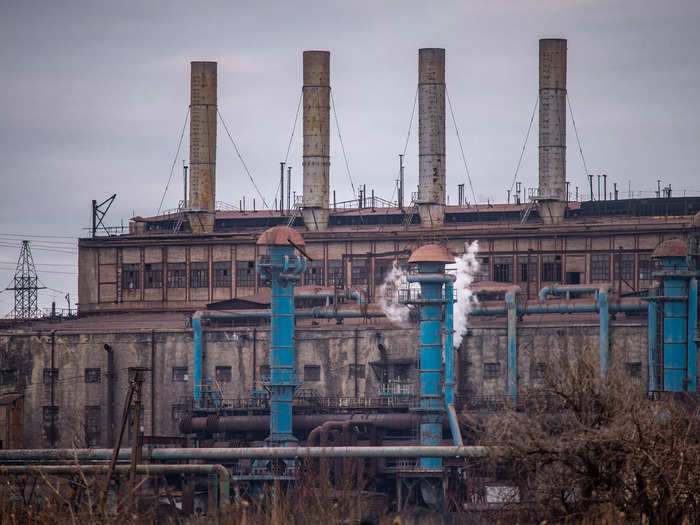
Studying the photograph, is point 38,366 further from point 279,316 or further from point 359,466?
point 359,466

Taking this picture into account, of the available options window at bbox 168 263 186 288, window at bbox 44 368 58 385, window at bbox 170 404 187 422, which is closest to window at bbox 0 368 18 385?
window at bbox 44 368 58 385

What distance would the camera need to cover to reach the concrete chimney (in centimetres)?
5309

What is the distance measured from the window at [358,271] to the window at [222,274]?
5805 mm

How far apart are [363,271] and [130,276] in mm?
11189

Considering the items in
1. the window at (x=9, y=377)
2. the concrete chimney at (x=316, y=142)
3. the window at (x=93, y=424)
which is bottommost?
the window at (x=93, y=424)

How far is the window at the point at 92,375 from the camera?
4638 cm

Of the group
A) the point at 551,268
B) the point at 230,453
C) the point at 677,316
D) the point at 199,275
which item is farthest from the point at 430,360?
the point at 199,275

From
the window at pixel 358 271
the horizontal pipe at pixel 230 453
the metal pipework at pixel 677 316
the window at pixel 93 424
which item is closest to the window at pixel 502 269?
the window at pixel 358 271

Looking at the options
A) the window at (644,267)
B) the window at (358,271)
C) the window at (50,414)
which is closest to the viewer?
the window at (50,414)

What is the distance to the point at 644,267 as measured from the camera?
4806cm

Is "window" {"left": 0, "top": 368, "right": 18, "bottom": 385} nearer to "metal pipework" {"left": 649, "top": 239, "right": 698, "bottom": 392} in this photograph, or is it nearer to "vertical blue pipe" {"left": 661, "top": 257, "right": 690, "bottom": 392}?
"metal pipework" {"left": 649, "top": 239, "right": 698, "bottom": 392}

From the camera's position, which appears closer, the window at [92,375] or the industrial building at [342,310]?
the industrial building at [342,310]

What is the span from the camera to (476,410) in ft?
129

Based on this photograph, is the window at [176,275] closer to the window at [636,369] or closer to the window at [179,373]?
the window at [179,373]
